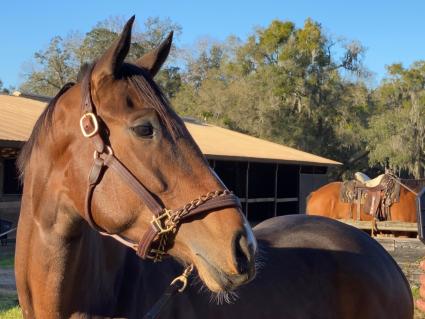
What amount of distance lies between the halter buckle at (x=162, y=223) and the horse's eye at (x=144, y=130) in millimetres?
255

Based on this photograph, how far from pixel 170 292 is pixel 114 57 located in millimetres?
905

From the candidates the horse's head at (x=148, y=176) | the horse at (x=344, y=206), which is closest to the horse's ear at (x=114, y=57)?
the horse's head at (x=148, y=176)

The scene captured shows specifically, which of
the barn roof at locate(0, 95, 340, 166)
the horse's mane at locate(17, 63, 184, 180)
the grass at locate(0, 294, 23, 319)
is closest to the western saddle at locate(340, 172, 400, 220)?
the barn roof at locate(0, 95, 340, 166)

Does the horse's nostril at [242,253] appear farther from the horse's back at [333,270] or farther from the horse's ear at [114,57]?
the horse's back at [333,270]

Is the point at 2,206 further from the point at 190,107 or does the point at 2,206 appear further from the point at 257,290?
the point at 190,107

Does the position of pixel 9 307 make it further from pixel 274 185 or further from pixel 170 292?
pixel 274 185

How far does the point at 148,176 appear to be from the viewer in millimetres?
1918

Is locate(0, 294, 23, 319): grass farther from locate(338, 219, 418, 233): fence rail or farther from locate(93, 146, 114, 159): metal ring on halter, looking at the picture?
locate(338, 219, 418, 233): fence rail

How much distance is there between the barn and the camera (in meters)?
13.2

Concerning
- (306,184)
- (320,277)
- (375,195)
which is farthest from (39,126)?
(306,184)

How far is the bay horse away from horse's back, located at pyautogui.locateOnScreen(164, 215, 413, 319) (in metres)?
0.10

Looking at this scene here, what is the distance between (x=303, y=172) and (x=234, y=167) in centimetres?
364

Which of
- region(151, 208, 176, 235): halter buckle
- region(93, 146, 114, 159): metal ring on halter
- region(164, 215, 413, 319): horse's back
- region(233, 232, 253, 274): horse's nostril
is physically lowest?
region(164, 215, 413, 319): horse's back

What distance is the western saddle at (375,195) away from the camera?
1153 centimetres
